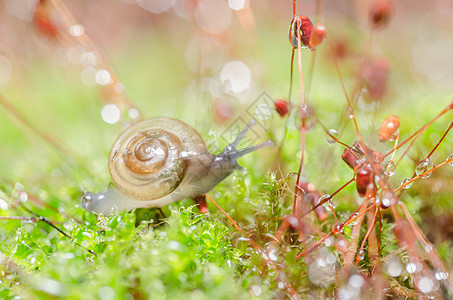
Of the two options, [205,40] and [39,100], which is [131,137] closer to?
[205,40]

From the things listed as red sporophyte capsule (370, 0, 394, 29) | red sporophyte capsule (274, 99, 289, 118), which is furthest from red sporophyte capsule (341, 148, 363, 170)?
red sporophyte capsule (370, 0, 394, 29)

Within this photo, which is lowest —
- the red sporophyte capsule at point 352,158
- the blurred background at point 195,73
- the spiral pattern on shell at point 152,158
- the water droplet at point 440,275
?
the water droplet at point 440,275

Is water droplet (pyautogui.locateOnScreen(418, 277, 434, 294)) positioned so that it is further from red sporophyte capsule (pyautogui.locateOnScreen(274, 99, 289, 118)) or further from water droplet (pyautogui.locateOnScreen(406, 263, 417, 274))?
red sporophyte capsule (pyautogui.locateOnScreen(274, 99, 289, 118))

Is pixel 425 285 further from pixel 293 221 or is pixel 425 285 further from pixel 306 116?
pixel 306 116

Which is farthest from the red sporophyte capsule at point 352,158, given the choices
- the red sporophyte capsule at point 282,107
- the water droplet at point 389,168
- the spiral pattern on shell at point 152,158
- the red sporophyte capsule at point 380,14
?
the red sporophyte capsule at point 380,14

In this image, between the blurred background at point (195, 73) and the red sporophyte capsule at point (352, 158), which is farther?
the blurred background at point (195, 73)

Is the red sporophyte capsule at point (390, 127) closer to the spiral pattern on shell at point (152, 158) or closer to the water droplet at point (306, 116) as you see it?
the water droplet at point (306, 116)
